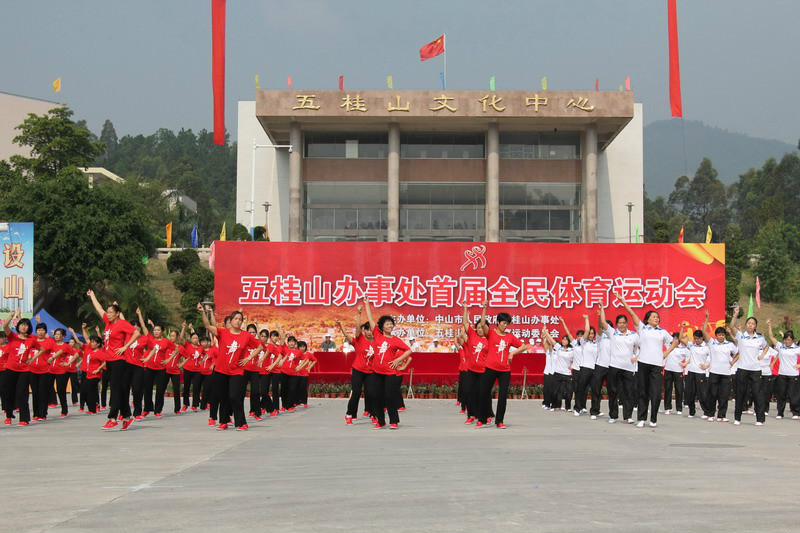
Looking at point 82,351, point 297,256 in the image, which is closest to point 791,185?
point 297,256

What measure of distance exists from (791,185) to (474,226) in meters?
54.5

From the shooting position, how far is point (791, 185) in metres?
94.3

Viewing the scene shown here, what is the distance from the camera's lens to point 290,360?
20.1 metres

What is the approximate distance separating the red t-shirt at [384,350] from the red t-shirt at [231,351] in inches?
77.9

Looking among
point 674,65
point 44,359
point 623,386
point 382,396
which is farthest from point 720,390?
point 674,65

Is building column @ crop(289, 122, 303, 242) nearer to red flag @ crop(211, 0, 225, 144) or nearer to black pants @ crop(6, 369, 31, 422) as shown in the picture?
red flag @ crop(211, 0, 225, 144)

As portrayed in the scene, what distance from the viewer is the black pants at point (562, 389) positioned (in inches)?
817

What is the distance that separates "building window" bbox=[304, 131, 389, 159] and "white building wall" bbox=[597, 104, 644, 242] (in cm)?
1513

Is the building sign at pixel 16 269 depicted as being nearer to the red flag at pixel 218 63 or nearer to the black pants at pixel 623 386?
the red flag at pixel 218 63

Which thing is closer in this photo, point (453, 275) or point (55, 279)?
point (453, 275)

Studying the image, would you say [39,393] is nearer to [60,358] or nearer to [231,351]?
[60,358]

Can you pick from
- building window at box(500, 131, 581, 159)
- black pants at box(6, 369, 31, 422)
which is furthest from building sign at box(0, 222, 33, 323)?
building window at box(500, 131, 581, 159)

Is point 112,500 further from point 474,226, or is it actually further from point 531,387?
point 474,226

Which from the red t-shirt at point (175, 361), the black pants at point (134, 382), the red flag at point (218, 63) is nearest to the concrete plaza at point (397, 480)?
the black pants at point (134, 382)
